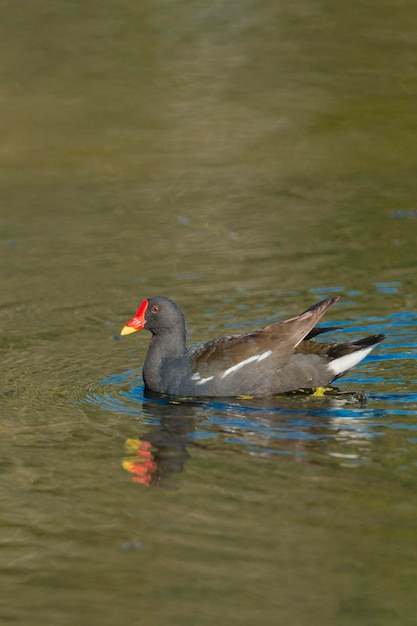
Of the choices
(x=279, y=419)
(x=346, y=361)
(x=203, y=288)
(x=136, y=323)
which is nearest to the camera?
(x=279, y=419)

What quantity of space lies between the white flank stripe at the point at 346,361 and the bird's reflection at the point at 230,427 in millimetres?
159

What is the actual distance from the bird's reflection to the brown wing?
0.25 m

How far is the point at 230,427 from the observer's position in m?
7.61

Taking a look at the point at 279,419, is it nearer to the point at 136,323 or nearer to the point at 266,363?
the point at 266,363

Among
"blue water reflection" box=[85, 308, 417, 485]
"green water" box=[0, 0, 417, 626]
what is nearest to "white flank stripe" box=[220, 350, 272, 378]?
"blue water reflection" box=[85, 308, 417, 485]

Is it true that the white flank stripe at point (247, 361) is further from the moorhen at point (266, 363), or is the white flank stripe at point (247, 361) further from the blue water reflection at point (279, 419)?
the blue water reflection at point (279, 419)

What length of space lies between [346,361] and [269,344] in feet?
1.71

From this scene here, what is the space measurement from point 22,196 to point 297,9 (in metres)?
7.23

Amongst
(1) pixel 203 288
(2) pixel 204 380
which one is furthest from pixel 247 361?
(1) pixel 203 288

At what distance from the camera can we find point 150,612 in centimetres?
523

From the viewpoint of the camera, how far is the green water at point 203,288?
560cm

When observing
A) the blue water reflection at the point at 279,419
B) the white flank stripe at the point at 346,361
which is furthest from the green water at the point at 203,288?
the white flank stripe at the point at 346,361

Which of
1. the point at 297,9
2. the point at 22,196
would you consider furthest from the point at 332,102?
the point at 22,196

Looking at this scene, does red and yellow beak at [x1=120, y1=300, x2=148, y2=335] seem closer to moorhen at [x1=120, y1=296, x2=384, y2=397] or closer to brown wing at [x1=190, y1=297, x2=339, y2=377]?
moorhen at [x1=120, y1=296, x2=384, y2=397]
